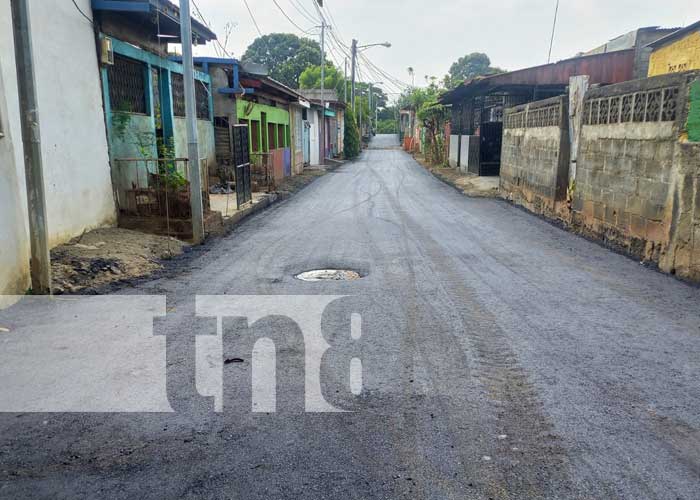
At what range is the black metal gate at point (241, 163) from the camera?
13.1 metres

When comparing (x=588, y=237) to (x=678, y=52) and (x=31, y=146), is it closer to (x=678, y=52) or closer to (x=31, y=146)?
(x=31, y=146)

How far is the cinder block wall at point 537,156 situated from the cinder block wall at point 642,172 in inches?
49.2

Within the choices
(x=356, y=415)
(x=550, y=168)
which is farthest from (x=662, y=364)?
Result: (x=550, y=168)

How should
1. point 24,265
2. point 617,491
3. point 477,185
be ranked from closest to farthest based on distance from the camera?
point 617,491
point 24,265
point 477,185

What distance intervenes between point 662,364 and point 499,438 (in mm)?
1846

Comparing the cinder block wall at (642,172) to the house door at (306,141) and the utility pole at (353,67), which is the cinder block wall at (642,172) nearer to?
the house door at (306,141)

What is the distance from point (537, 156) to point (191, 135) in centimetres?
802

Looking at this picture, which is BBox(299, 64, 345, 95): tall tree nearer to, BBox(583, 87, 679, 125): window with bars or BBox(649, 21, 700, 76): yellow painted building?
BBox(649, 21, 700, 76): yellow painted building

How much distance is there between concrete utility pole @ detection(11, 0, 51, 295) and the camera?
5.59 m

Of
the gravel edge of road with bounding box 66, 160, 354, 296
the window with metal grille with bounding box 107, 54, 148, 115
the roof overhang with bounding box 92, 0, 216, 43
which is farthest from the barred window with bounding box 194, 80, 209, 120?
the window with metal grille with bounding box 107, 54, 148, 115

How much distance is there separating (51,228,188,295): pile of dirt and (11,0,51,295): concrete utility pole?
13.1 inches

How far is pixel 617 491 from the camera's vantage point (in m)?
2.79

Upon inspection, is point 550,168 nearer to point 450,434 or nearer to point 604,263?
point 604,263

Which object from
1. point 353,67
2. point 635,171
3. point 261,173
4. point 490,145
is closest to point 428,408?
point 635,171
